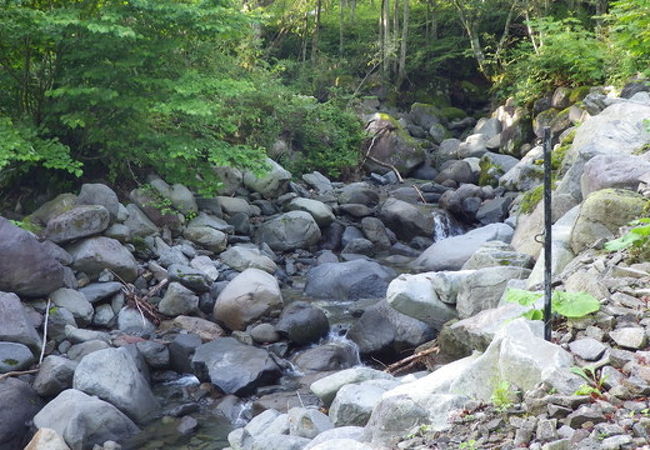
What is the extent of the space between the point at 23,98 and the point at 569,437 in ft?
34.7

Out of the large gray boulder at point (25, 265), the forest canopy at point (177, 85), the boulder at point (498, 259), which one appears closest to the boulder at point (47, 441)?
the large gray boulder at point (25, 265)

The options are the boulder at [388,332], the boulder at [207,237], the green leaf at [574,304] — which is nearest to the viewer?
the green leaf at [574,304]

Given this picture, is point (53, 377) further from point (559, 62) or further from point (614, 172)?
point (559, 62)

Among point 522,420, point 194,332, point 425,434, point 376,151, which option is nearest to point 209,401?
point 194,332

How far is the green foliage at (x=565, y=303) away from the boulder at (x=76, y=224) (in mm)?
7069

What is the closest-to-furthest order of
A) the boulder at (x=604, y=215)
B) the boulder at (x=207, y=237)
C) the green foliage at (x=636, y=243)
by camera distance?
the green foliage at (x=636, y=243)
the boulder at (x=604, y=215)
the boulder at (x=207, y=237)

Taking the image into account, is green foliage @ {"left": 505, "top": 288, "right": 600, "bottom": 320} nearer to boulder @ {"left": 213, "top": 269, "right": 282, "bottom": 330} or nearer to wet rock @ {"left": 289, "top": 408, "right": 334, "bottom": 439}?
wet rock @ {"left": 289, "top": 408, "right": 334, "bottom": 439}

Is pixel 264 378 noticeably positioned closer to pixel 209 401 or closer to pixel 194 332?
pixel 209 401

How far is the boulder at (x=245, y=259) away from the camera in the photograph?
1198 cm

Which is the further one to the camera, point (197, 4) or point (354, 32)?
point (354, 32)

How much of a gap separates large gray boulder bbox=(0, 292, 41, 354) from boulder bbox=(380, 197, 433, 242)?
844 cm

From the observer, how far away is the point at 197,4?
1138 cm

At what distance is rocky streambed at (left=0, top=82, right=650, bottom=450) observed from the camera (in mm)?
4344

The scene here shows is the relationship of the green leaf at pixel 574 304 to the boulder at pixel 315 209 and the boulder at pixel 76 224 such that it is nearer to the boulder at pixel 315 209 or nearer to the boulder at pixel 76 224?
the boulder at pixel 76 224
